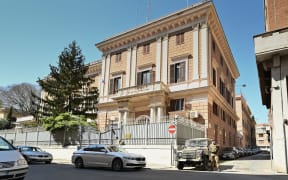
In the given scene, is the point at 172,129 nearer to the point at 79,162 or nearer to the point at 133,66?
the point at 79,162

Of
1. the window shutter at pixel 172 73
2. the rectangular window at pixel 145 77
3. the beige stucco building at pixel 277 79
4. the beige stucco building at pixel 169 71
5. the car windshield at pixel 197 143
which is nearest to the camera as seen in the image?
the beige stucco building at pixel 277 79

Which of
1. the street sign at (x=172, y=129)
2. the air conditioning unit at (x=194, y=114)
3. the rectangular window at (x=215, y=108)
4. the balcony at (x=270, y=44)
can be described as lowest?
the street sign at (x=172, y=129)

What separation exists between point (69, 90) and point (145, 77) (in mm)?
10223

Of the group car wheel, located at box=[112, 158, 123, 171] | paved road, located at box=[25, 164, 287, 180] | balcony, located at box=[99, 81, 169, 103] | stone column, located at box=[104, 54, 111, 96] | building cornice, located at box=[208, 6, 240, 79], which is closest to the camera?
paved road, located at box=[25, 164, 287, 180]

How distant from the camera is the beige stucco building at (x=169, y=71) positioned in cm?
2405

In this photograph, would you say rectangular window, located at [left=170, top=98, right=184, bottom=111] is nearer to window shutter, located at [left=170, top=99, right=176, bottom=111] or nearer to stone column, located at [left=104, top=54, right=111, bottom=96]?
window shutter, located at [left=170, top=99, right=176, bottom=111]

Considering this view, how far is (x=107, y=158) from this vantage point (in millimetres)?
13469

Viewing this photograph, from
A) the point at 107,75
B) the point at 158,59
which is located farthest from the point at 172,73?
the point at 107,75

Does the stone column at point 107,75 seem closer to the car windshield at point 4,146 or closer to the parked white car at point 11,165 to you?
the car windshield at point 4,146

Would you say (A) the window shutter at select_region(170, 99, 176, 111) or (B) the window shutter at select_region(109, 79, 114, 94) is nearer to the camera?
(A) the window shutter at select_region(170, 99, 176, 111)

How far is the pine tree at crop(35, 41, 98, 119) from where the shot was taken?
31328mm

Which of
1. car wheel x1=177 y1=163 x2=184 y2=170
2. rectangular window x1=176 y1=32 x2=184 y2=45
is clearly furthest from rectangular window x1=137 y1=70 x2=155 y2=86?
car wheel x1=177 y1=163 x2=184 y2=170

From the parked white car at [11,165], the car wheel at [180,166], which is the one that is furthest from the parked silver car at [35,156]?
the parked white car at [11,165]

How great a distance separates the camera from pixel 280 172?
12.5m
